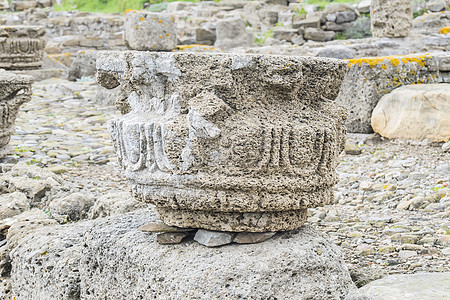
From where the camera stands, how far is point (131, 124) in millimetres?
2320

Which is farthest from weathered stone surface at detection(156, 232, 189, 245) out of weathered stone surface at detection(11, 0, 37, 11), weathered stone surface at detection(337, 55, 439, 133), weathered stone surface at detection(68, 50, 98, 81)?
weathered stone surface at detection(11, 0, 37, 11)

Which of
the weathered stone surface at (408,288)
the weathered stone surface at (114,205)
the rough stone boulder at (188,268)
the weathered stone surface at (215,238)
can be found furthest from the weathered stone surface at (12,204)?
the weathered stone surface at (408,288)

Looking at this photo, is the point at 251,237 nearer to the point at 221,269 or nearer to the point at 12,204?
the point at 221,269

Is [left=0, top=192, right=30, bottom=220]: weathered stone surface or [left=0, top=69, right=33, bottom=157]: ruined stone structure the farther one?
[left=0, top=69, right=33, bottom=157]: ruined stone structure

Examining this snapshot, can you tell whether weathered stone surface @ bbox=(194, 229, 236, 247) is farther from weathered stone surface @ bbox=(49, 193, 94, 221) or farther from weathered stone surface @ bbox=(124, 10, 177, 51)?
weathered stone surface @ bbox=(124, 10, 177, 51)

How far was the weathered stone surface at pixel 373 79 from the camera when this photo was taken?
593 centimetres

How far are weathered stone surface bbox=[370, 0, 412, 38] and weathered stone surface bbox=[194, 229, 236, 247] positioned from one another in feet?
21.9

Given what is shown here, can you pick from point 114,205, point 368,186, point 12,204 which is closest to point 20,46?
point 12,204

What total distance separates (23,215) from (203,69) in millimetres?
2258

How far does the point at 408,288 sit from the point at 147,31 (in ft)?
27.0

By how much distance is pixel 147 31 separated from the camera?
9531mm

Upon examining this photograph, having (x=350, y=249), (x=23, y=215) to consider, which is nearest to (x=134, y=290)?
(x=350, y=249)

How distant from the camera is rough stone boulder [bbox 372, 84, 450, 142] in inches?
199

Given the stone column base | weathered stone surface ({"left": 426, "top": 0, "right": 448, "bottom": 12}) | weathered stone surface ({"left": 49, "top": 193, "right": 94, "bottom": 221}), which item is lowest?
weathered stone surface ({"left": 49, "top": 193, "right": 94, "bottom": 221})
